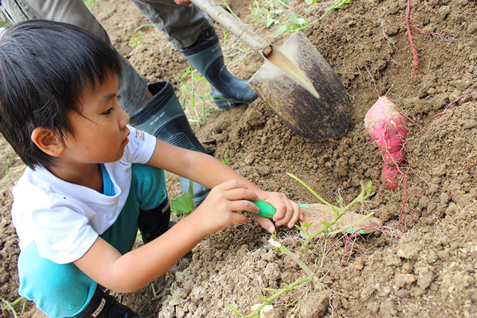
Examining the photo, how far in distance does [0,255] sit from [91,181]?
3.49ft

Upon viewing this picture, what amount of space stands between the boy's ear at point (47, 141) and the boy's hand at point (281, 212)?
730 mm

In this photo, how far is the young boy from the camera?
3.22 feet

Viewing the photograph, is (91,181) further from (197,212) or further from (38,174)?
(197,212)

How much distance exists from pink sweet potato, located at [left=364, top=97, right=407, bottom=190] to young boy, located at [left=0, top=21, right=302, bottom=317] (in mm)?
474

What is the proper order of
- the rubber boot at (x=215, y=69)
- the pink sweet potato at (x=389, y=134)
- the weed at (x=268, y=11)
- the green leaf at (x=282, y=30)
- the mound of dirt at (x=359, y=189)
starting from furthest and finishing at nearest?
1. the weed at (x=268, y=11)
2. the green leaf at (x=282, y=30)
3. the rubber boot at (x=215, y=69)
4. the pink sweet potato at (x=389, y=134)
5. the mound of dirt at (x=359, y=189)

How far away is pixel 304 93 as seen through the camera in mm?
1657

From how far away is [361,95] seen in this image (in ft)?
5.87

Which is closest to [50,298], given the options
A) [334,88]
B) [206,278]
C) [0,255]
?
[206,278]

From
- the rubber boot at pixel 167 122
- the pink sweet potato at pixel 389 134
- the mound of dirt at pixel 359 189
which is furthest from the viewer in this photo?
the rubber boot at pixel 167 122

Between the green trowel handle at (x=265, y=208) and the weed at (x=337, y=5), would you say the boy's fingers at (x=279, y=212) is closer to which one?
the green trowel handle at (x=265, y=208)

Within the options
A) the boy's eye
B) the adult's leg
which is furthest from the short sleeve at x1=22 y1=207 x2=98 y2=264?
the adult's leg

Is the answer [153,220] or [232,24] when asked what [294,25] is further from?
[153,220]

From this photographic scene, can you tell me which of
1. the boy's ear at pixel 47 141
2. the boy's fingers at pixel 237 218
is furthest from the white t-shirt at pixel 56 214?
the boy's fingers at pixel 237 218

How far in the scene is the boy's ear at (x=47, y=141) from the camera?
3.26 ft
